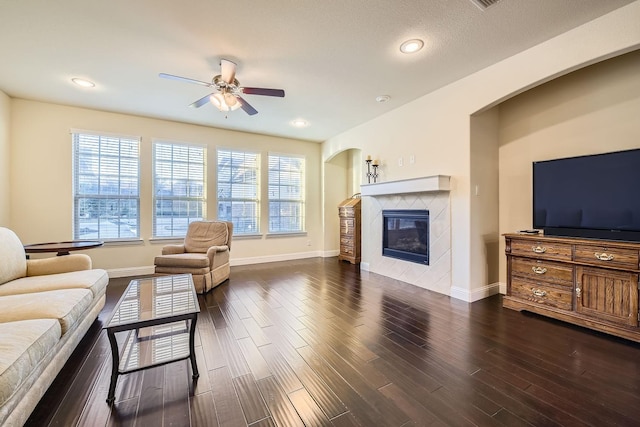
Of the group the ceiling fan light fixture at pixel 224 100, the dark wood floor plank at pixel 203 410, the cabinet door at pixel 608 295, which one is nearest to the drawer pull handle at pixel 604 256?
the cabinet door at pixel 608 295

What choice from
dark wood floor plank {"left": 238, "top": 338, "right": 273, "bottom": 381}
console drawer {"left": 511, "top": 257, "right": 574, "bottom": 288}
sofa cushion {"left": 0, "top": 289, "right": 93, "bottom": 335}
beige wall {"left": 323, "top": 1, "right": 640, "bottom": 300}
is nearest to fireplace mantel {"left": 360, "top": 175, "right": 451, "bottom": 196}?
beige wall {"left": 323, "top": 1, "right": 640, "bottom": 300}

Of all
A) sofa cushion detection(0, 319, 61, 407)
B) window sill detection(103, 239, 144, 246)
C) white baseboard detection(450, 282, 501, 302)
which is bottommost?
white baseboard detection(450, 282, 501, 302)

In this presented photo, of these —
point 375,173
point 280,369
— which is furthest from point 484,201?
→ point 280,369

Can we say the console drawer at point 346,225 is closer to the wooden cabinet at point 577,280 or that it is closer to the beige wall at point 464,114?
the beige wall at point 464,114

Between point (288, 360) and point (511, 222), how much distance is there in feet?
10.9

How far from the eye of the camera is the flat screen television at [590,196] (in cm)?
238

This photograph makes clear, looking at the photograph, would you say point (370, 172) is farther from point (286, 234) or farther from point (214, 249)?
point (214, 249)

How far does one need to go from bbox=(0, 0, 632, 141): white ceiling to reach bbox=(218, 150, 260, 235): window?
1.71m

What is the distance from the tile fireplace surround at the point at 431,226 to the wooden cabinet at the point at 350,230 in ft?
1.53

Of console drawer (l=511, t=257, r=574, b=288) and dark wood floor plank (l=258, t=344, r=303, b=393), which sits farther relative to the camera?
console drawer (l=511, t=257, r=574, b=288)

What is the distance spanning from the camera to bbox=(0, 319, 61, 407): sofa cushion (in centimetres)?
119

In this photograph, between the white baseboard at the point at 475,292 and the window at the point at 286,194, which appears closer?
the white baseboard at the point at 475,292

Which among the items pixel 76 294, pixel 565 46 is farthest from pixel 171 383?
pixel 565 46

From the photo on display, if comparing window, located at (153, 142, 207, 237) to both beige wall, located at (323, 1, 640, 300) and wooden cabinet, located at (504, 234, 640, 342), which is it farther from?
wooden cabinet, located at (504, 234, 640, 342)
